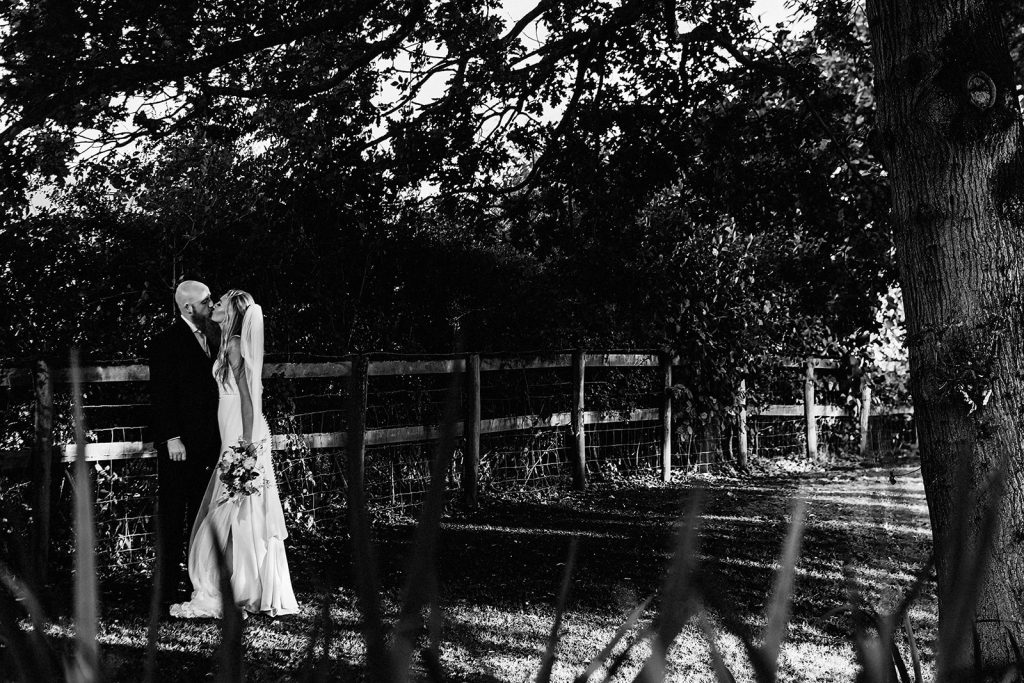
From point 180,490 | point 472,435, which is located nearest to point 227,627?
point 180,490

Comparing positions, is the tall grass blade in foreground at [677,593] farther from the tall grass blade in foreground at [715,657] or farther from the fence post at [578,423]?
the fence post at [578,423]

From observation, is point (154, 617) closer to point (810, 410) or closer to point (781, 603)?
point (781, 603)

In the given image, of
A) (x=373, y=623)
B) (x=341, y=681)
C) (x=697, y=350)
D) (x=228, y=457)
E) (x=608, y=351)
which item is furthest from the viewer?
(x=697, y=350)

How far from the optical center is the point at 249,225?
9.35m

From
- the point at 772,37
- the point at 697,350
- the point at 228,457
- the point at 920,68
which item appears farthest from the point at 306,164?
the point at 697,350

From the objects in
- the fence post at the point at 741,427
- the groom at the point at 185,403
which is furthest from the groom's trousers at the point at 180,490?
the fence post at the point at 741,427

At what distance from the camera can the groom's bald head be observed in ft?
19.9

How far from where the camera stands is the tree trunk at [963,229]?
371 centimetres

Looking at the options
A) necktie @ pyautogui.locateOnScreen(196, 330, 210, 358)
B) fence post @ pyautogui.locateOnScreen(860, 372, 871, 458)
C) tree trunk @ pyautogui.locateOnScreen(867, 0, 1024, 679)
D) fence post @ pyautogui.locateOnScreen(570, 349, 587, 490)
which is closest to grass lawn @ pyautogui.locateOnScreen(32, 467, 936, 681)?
tree trunk @ pyautogui.locateOnScreen(867, 0, 1024, 679)

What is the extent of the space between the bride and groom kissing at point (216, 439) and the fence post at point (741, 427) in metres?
9.63

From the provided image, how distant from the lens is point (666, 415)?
1384cm

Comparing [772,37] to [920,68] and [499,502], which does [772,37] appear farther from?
[499,502]

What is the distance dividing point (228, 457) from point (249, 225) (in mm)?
3843

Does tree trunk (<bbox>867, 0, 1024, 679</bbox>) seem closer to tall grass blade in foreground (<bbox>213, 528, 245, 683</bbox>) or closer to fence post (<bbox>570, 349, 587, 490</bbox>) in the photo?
tall grass blade in foreground (<bbox>213, 528, 245, 683</bbox>)
